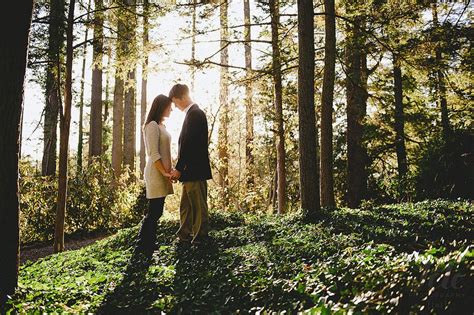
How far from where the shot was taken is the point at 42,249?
10.8m

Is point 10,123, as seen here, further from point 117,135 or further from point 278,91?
point 117,135

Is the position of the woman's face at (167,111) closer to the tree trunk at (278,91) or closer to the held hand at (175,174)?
the held hand at (175,174)

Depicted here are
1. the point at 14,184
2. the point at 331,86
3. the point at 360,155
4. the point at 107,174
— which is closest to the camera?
the point at 14,184

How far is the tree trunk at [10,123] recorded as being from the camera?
3768mm

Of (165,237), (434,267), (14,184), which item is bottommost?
(165,237)

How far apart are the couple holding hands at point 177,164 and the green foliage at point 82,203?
22.4 ft

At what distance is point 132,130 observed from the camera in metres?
19.8

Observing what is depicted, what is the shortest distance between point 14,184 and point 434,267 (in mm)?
3616

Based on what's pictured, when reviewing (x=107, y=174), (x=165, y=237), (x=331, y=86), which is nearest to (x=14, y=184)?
(x=165, y=237)

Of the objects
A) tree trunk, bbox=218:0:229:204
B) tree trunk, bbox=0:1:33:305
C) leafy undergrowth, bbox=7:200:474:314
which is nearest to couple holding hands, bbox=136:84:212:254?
leafy undergrowth, bbox=7:200:474:314

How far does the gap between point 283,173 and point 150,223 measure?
7185 millimetres

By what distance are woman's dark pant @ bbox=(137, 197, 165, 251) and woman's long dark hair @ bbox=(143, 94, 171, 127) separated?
1153 millimetres

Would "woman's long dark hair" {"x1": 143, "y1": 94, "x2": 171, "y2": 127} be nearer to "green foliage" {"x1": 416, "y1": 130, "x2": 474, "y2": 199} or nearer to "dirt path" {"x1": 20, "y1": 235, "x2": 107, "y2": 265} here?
"dirt path" {"x1": 20, "y1": 235, "x2": 107, "y2": 265}

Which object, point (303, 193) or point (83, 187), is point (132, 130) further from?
point (303, 193)
